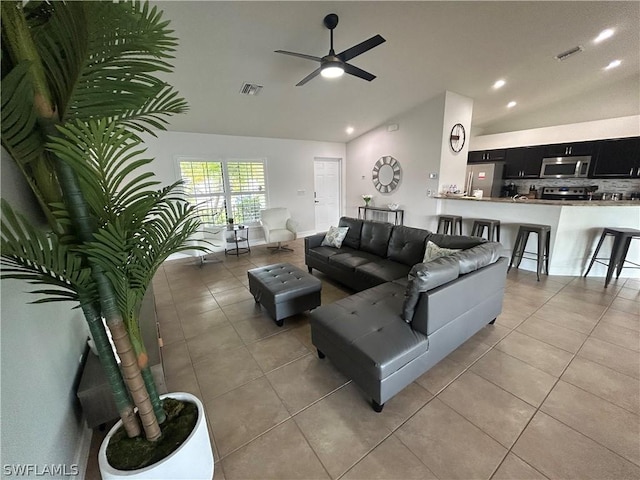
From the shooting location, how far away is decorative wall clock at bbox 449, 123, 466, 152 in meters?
5.05

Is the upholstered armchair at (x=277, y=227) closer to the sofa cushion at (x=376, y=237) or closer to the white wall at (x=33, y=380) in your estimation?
the sofa cushion at (x=376, y=237)

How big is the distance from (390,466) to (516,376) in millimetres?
1286

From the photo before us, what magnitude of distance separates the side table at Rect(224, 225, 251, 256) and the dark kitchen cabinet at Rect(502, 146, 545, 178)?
6.74m

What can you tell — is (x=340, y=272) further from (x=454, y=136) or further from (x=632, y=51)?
(x=632, y=51)

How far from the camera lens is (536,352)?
2229 mm

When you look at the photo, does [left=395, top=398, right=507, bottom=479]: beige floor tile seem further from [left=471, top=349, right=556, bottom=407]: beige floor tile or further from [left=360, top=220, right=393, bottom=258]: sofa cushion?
[left=360, top=220, right=393, bottom=258]: sofa cushion

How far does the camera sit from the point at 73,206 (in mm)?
842

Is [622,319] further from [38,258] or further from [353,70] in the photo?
[38,258]

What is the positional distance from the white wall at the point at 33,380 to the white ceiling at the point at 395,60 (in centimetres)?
266

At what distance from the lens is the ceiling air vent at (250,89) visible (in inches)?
149

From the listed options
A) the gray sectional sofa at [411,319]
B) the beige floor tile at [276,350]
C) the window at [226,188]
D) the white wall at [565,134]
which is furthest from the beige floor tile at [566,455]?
the white wall at [565,134]

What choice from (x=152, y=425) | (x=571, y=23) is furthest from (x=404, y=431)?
(x=571, y=23)

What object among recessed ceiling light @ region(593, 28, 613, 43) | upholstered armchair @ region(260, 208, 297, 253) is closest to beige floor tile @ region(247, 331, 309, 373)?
upholstered armchair @ region(260, 208, 297, 253)

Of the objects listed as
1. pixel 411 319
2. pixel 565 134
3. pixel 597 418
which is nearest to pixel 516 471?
pixel 597 418
